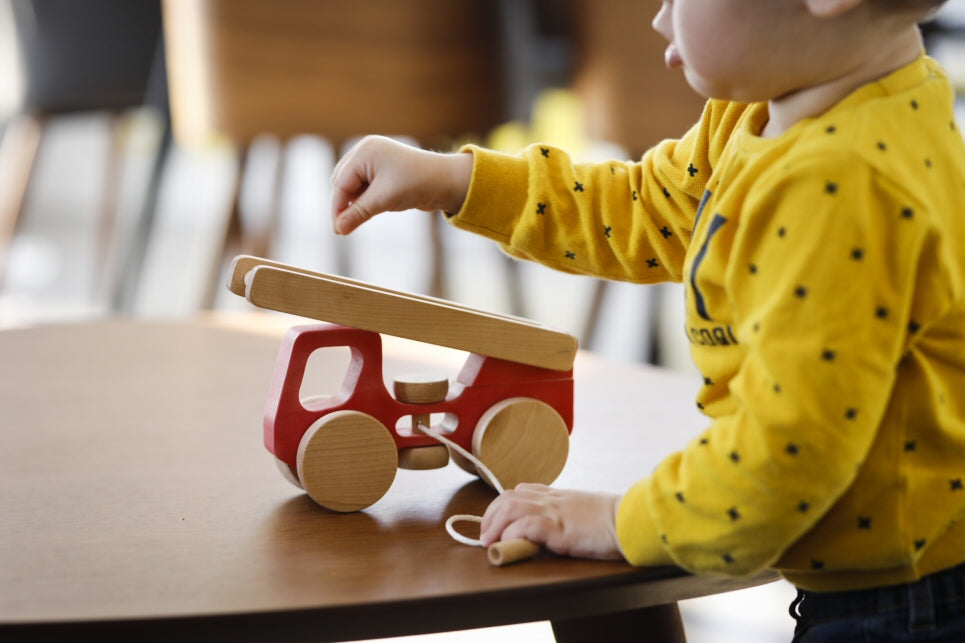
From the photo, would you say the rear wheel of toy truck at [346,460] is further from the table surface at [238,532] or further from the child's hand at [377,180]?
the child's hand at [377,180]

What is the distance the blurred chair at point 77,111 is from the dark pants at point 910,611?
1.67m

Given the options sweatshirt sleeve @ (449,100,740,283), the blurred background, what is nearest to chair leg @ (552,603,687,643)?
sweatshirt sleeve @ (449,100,740,283)

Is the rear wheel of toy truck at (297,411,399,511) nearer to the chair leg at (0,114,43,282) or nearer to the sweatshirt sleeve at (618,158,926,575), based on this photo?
the sweatshirt sleeve at (618,158,926,575)

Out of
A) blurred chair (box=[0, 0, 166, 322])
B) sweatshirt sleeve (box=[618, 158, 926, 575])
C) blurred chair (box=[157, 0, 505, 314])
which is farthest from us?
blurred chair (box=[0, 0, 166, 322])

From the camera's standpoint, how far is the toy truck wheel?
1.97ft

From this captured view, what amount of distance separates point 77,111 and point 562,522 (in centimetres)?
238

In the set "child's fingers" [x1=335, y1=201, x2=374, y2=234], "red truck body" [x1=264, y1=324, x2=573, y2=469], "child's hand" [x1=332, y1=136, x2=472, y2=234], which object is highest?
"child's hand" [x1=332, y1=136, x2=472, y2=234]

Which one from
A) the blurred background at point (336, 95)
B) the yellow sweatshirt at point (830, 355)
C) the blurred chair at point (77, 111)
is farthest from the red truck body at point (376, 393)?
the blurred chair at point (77, 111)

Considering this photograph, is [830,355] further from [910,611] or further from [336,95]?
[336,95]

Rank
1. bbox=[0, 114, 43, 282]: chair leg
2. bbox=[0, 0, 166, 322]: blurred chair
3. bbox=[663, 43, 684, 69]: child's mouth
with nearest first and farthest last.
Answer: bbox=[663, 43, 684, 69]: child's mouth → bbox=[0, 114, 43, 282]: chair leg → bbox=[0, 0, 166, 322]: blurred chair

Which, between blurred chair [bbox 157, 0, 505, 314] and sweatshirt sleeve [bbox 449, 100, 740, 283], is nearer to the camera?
sweatshirt sleeve [bbox 449, 100, 740, 283]

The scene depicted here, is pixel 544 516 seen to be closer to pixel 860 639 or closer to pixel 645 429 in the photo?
pixel 860 639

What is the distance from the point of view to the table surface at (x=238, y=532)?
1.49 ft

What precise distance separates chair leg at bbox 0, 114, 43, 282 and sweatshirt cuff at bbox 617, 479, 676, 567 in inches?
73.5
